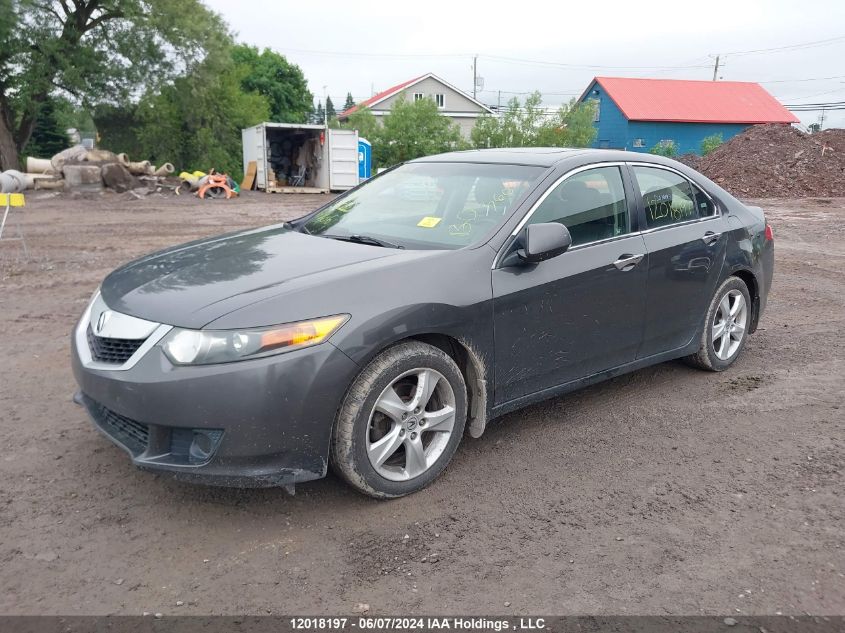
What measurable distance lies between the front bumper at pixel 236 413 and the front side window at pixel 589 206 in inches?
63.2

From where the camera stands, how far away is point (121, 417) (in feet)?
10.6

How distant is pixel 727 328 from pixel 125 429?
4163 mm

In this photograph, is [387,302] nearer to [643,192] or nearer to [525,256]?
[525,256]

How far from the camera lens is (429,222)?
4.10 m

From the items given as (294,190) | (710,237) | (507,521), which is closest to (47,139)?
(294,190)

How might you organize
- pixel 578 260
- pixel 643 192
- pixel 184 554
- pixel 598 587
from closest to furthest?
pixel 598 587 < pixel 184 554 < pixel 578 260 < pixel 643 192

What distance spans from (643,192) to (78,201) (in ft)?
73.6

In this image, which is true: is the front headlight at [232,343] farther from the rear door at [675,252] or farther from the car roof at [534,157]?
the rear door at [675,252]

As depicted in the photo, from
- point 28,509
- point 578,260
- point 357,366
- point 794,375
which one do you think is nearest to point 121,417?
point 28,509

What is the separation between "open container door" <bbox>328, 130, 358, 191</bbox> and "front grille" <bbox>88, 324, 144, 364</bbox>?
2507 centimetres

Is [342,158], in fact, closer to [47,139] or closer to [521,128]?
[521,128]

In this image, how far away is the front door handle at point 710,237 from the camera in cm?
486

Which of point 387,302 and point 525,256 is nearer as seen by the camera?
point 387,302

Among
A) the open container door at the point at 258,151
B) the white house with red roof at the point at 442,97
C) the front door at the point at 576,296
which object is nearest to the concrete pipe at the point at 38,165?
the open container door at the point at 258,151
